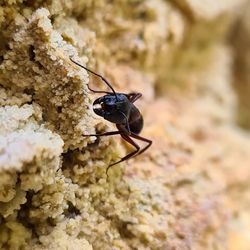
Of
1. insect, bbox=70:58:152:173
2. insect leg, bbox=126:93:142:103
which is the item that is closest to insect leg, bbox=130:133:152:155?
insect, bbox=70:58:152:173

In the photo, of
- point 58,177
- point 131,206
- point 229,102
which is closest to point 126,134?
point 131,206

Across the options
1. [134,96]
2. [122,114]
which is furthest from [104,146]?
[134,96]

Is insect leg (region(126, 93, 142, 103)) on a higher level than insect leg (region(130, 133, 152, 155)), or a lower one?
Answer: higher

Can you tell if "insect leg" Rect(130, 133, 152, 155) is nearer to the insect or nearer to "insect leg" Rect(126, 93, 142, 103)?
the insect

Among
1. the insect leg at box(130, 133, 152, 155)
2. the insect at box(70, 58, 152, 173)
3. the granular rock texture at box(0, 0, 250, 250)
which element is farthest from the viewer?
the insect leg at box(130, 133, 152, 155)

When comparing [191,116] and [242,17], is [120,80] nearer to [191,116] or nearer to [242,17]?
[191,116]

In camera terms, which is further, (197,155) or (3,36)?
(197,155)
